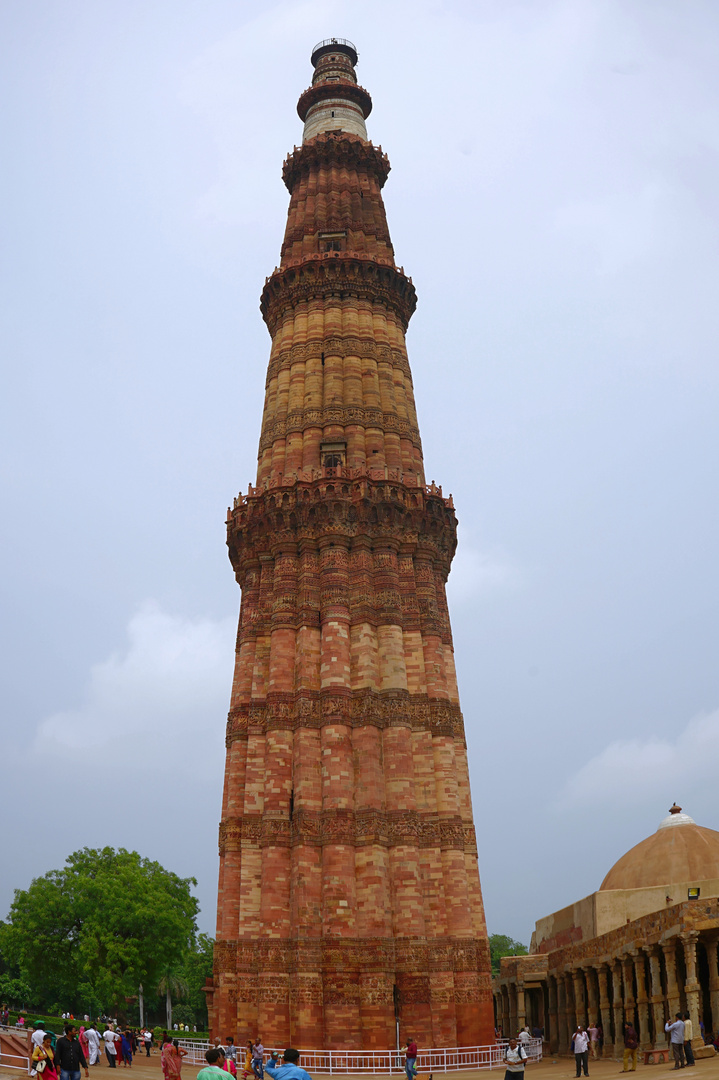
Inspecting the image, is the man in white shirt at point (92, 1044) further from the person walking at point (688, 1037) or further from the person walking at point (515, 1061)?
A: the person walking at point (688, 1037)

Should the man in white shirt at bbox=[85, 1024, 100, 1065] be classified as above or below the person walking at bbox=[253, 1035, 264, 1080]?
above

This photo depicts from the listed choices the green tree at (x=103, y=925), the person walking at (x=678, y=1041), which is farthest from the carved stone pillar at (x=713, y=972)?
the green tree at (x=103, y=925)

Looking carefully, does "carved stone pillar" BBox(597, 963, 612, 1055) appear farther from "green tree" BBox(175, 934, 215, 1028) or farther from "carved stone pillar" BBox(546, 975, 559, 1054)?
"green tree" BBox(175, 934, 215, 1028)

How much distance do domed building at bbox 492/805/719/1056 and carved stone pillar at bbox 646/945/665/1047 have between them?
0.08 feet

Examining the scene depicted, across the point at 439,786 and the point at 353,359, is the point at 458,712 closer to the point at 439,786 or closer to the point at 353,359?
the point at 439,786

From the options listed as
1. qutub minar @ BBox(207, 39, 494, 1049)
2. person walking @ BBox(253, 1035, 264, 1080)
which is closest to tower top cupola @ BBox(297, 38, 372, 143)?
qutub minar @ BBox(207, 39, 494, 1049)

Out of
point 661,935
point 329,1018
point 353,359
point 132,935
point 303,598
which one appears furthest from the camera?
point 132,935

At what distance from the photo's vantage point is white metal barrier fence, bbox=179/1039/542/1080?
91.5 feet

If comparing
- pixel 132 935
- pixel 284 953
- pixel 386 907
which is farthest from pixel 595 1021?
pixel 132 935

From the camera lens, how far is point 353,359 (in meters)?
41.4

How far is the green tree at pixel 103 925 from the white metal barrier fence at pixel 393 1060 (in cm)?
1989

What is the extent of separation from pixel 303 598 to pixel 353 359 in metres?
11.6

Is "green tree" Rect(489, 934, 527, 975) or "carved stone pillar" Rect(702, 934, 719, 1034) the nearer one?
"carved stone pillar" Rect(702, 934, 719, 1034)

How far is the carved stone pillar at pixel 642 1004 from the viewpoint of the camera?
25203 mm
